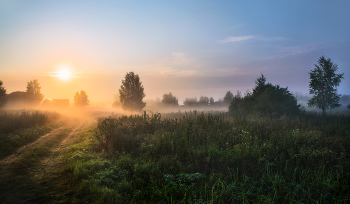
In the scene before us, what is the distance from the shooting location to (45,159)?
6.95m

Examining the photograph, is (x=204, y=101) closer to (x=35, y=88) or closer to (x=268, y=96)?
(x=268, y=96)

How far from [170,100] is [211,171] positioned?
48297 millimetres

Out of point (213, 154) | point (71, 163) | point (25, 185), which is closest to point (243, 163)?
point (213, 154)

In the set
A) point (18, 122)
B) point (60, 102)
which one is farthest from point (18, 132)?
point (60, 102)

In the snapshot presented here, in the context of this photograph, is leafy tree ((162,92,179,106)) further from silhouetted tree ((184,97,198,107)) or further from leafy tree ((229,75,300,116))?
leafy tree ((229,75,300,116))

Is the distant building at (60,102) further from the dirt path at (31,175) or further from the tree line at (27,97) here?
the dirt path at (31,175)

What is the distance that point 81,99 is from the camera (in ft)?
189

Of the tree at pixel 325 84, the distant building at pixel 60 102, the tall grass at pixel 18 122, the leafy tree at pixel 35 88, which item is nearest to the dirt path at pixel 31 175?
the tall grass at pixel 18 122

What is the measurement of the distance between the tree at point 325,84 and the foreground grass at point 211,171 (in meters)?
21.1

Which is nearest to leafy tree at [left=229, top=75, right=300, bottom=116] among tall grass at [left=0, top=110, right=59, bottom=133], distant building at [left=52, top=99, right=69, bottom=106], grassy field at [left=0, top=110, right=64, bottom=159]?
grassy field at [left=0, top=110, right=64, bottom=159]

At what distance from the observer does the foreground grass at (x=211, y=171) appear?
397 centimetres

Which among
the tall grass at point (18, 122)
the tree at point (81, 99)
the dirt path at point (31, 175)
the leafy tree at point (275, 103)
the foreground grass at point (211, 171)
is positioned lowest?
the dirt path at point (31, 175)

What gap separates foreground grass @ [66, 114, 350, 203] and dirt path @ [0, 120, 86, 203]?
0.60 meters

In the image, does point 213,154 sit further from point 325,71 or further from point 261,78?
point 325,71
